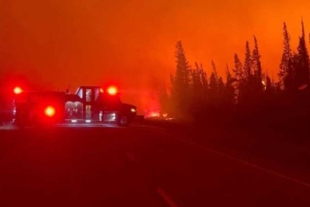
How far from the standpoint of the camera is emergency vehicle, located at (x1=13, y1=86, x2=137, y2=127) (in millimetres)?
53656

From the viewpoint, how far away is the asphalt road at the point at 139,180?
1367 centimetres

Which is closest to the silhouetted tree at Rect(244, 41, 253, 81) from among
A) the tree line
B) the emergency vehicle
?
the tree line

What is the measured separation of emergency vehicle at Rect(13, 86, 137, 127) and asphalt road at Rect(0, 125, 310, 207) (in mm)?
25718

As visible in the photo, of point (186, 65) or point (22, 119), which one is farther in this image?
point (186, 65)

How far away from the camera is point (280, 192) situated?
14.9m

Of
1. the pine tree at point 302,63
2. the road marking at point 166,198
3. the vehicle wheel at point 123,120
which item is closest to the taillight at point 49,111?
the vehicle wheel at point 123,120

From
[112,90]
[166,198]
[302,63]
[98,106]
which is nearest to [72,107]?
[98,106]

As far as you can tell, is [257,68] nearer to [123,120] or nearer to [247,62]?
[247,62]

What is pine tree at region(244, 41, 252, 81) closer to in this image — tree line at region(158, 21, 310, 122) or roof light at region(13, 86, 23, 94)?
tree line at region(158, 21, 310, 122)

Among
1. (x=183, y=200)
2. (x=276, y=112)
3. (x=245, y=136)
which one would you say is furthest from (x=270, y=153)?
(x=276, y=112)

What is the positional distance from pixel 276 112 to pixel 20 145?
2285 cm

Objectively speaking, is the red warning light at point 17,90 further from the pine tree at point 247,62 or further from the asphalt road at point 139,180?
the pine tree at point 247,62

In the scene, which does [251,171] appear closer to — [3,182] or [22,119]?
[3,182]

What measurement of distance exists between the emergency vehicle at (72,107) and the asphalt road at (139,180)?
25.7 m
